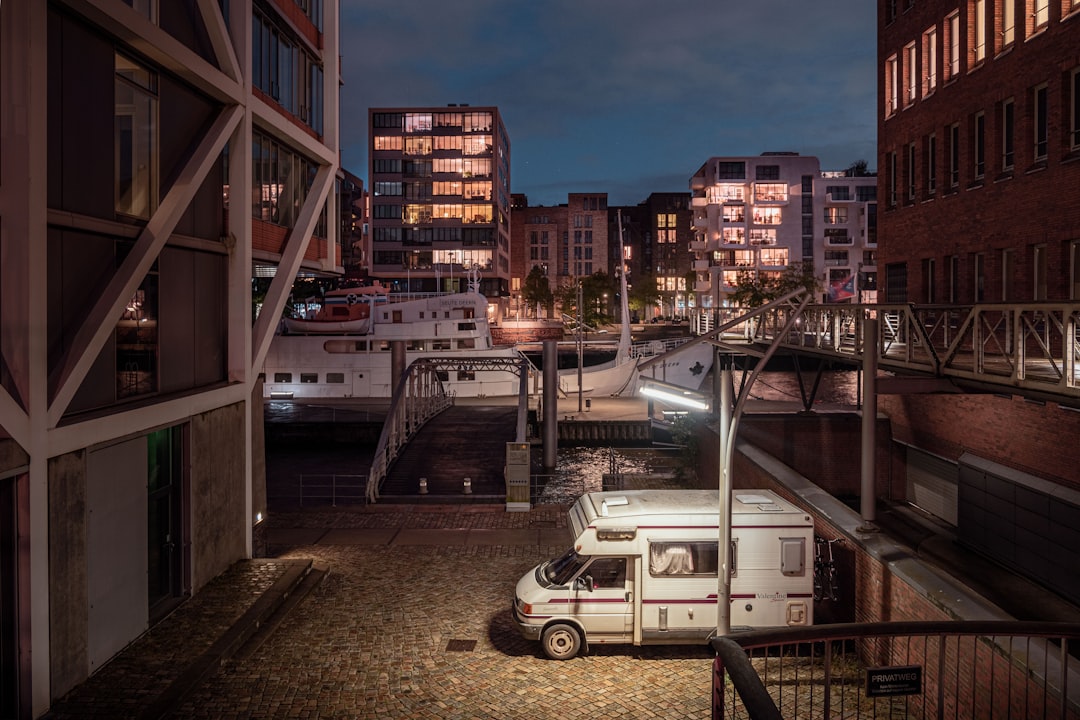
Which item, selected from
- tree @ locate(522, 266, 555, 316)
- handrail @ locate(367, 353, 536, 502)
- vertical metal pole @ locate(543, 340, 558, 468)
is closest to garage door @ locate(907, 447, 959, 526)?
vertical metal pole @ locate(543, 340, 558, 468)

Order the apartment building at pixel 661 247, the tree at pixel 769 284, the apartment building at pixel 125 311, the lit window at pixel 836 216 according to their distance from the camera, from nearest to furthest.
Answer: the apartment building at pixel 125 311 → the tree at pixel 769 284 → the lit window at pixel 836 216 → the apartment building at pixel 661 247

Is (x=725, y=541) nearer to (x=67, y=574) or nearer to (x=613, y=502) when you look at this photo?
(x=613, y=502)

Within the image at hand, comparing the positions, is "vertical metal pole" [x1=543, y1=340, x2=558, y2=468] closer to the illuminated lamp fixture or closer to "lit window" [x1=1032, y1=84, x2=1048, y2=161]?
the illuminated lamp fixture

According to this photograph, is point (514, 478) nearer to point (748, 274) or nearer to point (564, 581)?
point (564, 581)

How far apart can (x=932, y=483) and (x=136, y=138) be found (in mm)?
Answer: 22967

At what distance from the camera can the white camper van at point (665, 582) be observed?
463 inches

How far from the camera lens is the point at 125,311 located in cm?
1193

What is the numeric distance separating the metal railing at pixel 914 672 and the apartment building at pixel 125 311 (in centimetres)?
829

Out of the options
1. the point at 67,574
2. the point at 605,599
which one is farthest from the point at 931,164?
the point at 67,574

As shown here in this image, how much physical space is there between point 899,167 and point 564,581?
848 inches

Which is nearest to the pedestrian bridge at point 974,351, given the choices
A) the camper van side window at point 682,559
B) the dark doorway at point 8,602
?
the camper van side window at point 682,559

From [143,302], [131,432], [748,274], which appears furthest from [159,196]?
[748,274]

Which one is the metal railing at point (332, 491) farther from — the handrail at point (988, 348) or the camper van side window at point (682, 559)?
the handrail at point (988, 348)

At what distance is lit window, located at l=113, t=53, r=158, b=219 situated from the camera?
11734 mm
